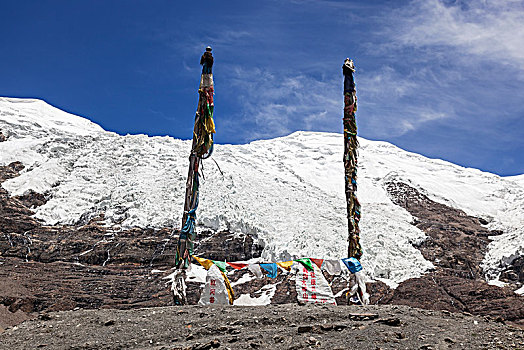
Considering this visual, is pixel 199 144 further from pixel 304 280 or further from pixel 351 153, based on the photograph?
pixel 304 280

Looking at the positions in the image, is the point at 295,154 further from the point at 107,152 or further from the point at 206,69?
the point at 206,69

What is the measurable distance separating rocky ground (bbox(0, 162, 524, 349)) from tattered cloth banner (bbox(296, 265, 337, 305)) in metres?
1.42

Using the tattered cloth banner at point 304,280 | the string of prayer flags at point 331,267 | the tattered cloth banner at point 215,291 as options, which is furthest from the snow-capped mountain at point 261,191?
the tattered cloth banner at point 215,291

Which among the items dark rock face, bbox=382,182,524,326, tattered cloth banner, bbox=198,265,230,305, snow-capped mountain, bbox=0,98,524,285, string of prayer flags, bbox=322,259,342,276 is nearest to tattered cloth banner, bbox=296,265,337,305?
string of prayer flags, bbox=322,259,342,276

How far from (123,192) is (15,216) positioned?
5229mm

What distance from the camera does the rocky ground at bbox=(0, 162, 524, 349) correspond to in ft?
19.8

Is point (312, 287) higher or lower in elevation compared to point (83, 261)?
lower

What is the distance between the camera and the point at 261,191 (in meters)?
27.1

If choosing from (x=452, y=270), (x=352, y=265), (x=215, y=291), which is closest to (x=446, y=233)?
(x=452, y=270)

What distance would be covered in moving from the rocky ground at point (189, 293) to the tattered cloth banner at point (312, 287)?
4.66 ft

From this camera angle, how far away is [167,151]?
105ft

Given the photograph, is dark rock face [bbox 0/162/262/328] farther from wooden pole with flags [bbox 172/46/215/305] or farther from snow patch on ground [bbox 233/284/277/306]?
wooden pole with flags [bbox 172/46/215/305]

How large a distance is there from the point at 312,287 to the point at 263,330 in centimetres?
355

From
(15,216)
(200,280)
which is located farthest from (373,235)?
(15,216)
